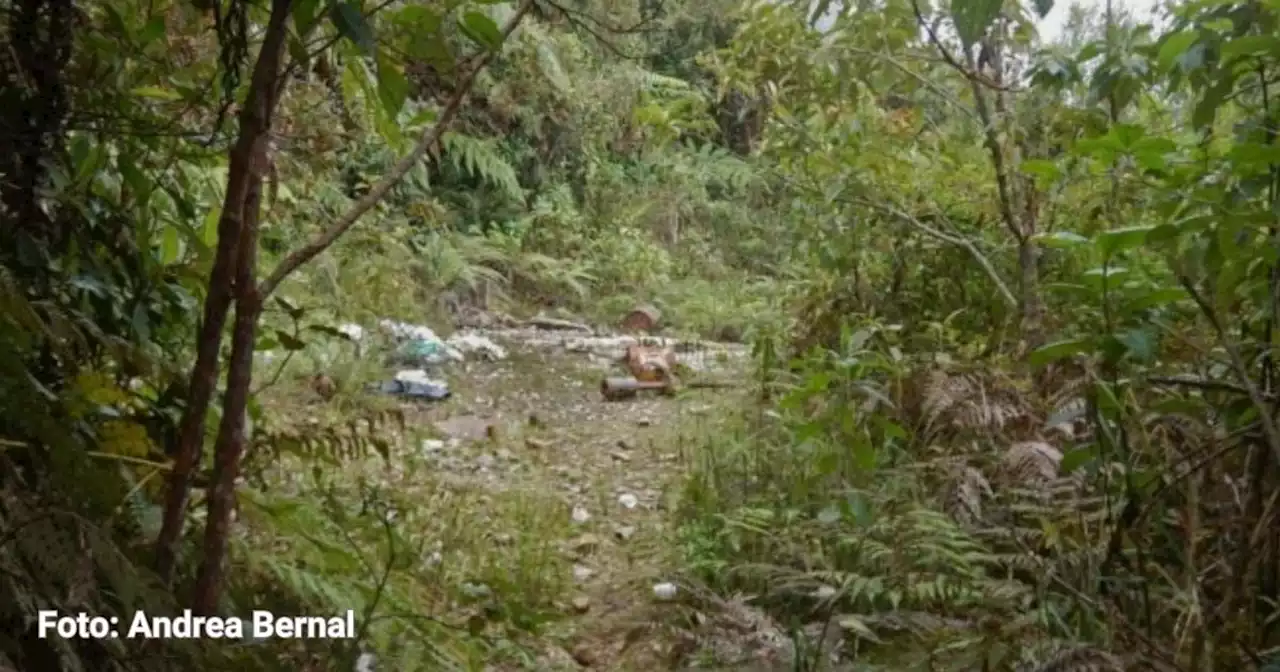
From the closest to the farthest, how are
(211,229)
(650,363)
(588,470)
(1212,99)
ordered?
(1212,99) < (211,229) < (588,470) < (650,363)

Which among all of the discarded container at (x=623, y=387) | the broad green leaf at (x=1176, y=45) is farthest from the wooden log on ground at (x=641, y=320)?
the broad green leaf at (x=1176, y=45)

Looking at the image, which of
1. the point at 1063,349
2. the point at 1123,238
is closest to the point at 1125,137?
the point at 1123,238

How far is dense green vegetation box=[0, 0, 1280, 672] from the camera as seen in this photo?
1009mm

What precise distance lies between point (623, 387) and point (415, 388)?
2.66 feet

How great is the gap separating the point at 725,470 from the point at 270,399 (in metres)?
1.45

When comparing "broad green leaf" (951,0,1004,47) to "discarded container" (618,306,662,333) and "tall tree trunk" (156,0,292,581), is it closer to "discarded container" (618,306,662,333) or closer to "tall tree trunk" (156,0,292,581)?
"tall tree trunk" (156,0,292,581)

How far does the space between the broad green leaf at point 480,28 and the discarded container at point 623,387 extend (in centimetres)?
314

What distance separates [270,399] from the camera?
3197 mm

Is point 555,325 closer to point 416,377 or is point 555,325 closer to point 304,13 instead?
point 416,377

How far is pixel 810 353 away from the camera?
3201mm

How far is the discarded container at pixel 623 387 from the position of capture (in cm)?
411

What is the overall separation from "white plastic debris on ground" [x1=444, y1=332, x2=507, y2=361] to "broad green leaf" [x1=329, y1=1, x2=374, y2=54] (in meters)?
3.94

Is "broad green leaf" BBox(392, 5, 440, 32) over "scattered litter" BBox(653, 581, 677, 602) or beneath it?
over

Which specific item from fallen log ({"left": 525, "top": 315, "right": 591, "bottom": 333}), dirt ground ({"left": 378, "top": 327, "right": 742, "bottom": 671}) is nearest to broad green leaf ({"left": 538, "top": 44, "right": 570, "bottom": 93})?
fallen log ({"left": 525, "top": 315, "right": 591, "bottom": 333})
